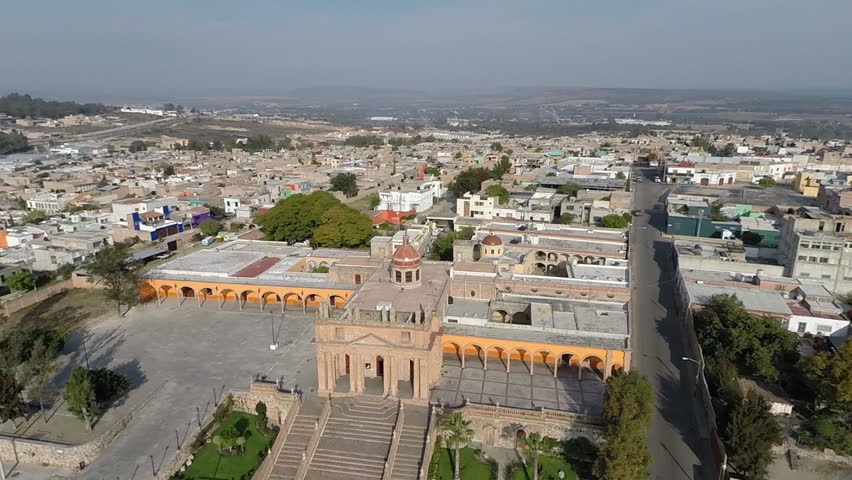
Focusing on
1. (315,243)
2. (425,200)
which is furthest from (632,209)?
(315,243)

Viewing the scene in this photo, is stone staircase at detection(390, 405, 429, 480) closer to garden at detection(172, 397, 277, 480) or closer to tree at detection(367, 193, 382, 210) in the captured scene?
garden at detection(172, 397, 277, 480)

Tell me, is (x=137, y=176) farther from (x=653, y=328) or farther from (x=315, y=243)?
(x=653, y=328)

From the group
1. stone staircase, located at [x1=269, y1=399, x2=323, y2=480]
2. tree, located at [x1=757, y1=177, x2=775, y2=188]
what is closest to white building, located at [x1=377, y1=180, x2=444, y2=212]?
stone staircase, located at [x1=269, y1=399, x2=323, y2=480]

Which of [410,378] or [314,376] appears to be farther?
[314,376]

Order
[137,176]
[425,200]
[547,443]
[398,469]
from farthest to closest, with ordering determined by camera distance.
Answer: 1. [137,176]
2. [425,200]
3. [547,443]
4. [398,469]

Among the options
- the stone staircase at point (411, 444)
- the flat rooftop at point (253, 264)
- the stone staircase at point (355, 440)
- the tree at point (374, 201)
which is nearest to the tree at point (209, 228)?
the flat rooftop at point (253, 264)

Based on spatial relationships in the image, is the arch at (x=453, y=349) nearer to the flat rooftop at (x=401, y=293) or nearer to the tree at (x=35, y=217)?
the flat rooftop at (x=401, y=293)

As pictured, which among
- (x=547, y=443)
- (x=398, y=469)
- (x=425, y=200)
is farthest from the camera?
(x=425, y=200)
